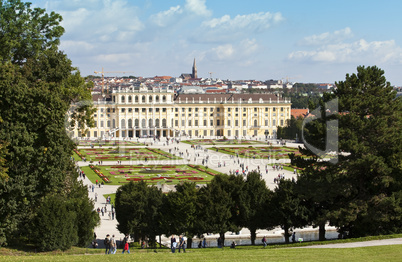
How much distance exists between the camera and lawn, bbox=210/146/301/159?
186 feet

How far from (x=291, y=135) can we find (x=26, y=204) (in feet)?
208

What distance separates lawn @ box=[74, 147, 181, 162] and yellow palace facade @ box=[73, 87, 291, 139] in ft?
73.8

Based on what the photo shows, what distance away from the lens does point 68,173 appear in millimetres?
23250

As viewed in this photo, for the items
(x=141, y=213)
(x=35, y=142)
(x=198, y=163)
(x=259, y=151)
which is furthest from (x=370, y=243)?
(x=259, y=151)

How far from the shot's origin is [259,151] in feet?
202

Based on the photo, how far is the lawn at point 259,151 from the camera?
2231 inches

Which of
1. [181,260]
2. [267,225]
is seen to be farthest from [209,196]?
[181,260]

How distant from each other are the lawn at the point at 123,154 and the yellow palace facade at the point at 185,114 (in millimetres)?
22500

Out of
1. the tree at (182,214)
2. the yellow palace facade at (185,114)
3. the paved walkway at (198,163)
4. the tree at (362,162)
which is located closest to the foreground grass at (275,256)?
the tree at (362,162)

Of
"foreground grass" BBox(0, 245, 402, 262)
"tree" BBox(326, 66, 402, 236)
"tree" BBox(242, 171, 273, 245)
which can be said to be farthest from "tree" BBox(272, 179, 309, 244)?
"foreground grass" BBox(0, 245, 402, 262)

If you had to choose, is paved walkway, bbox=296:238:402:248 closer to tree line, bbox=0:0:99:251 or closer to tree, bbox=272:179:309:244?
tree, bbox=272:179:309:244

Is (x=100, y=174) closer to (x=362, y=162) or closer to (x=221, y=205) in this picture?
(x=221, y=205)

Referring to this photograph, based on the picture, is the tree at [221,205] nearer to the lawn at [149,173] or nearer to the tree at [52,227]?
the tree at [52,227]

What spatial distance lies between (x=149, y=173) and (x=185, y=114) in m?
46.4
